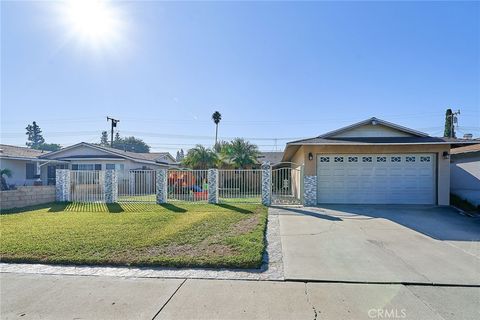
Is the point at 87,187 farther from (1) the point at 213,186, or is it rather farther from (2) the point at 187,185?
(1) the point at 213,186

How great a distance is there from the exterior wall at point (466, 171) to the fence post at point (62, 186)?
66.2ft

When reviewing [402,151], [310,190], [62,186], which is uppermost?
[402,151]

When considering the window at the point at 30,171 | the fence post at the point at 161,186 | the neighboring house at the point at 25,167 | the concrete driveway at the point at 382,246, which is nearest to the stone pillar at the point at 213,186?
the fence post at the point at 161,186

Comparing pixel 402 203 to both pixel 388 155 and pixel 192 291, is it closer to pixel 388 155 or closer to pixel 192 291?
pixel 388 155

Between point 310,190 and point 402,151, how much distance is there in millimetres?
4741

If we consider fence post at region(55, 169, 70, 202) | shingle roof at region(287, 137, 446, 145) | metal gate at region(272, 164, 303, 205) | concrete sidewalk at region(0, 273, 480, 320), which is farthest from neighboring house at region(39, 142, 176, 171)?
concrete sidewalk at region(0, 273, 480, 320)

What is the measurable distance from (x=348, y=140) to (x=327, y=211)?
3920 millimetres

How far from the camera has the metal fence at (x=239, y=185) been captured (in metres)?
14.7

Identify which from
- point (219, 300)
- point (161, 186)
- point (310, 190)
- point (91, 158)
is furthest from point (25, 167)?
point (219, 300)

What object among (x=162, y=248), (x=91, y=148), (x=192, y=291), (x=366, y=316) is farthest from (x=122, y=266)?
(x=91, y=148)

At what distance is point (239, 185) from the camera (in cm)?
1568

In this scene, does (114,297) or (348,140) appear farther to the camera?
(348,140)

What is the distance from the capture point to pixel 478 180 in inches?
494

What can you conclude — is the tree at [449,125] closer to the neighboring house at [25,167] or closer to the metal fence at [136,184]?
the metal fence at [136,184]
